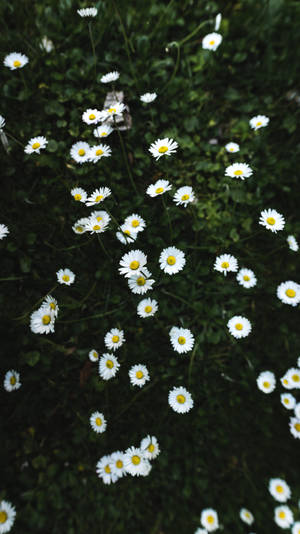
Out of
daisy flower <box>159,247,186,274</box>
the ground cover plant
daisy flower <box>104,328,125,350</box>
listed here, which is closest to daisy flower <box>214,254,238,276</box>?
the ground cover plant

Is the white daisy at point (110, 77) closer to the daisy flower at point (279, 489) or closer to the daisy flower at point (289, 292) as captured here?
the daisy flower at point (289, 292)

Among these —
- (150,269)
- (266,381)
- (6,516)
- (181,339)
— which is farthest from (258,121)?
(6,516)

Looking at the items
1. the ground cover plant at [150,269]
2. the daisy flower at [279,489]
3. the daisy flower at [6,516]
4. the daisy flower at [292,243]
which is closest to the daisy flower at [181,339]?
the ground cover plant at [150,269]

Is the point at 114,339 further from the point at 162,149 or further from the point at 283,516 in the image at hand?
the point at 283,516

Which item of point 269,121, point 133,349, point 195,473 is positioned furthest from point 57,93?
point 195,473

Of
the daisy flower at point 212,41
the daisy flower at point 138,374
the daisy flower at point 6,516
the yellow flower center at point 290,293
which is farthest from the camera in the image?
the daisy flower at point 212,41

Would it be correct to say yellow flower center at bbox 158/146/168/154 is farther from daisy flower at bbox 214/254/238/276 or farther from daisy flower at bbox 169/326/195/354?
daisy flower at bbox 169/326/195/354
